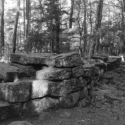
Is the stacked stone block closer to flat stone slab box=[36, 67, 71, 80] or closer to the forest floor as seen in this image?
flat stone slab box=[36, 67, 71, 80]

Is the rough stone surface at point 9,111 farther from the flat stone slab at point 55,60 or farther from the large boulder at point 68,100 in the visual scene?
the flat stone slab at point 55,60

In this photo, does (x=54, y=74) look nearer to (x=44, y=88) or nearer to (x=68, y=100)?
(x=44, y=88)

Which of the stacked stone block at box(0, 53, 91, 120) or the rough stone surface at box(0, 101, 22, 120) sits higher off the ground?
the stacked stone block at box(0, 53, 91, 120)

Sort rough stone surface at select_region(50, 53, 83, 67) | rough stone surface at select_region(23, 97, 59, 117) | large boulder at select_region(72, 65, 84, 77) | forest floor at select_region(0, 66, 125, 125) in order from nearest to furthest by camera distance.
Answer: forest floor at select_region(0, 66, 125, 125) < rough stone surface at select_region(23, 97, 59, 117) < rough stone surface at select_region(50, 53, 83, 67) < large boulder at select_region(72, 65, 84, 77)

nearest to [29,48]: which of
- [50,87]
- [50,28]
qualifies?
[50,28]

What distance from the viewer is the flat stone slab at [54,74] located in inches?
249

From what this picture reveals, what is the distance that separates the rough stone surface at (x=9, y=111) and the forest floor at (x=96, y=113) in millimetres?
237

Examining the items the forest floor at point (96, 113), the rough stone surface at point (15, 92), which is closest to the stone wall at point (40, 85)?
the rough stone surface at point (15, 92)

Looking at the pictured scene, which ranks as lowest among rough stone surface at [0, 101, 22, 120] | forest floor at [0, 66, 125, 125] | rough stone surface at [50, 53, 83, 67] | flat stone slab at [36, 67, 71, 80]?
forest floor at [0, 66, 125, 125]

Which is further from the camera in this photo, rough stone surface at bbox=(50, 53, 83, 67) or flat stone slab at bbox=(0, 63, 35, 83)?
rough stone surface at bbox=(50, 53, 83, 67)

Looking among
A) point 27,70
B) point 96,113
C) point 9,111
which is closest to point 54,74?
point 27,70

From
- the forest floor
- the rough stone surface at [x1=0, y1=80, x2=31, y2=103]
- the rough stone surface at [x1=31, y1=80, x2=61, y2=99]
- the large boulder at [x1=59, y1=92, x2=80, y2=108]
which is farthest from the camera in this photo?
the large boulder at [x1=59, y1=92, x2=80, y2=108]

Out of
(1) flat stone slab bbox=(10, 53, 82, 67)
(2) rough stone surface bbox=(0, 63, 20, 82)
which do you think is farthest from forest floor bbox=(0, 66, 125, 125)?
(1) flat stone slab bbox=(10, 53, 82, 67)

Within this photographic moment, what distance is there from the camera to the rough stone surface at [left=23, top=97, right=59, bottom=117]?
19.0 ft
